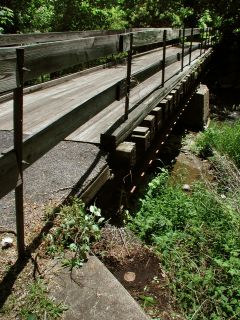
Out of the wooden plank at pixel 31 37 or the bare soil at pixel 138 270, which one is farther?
the wooden plank at pixel 31 37

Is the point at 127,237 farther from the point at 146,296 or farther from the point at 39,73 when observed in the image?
the point at 39,73

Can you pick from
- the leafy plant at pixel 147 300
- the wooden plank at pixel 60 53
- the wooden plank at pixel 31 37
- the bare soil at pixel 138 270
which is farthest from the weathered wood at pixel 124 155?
the wooden plank at pixel 31 37

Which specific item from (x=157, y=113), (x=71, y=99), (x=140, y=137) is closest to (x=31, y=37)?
(x=71, y=99)

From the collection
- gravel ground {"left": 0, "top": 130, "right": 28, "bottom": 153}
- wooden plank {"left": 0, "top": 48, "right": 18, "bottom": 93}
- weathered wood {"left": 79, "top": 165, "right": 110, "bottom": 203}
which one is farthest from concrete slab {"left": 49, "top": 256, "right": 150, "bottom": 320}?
gravel ground {"left": 0, "top": 130, "right": 28, "bottom": 153}

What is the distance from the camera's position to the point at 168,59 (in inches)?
285

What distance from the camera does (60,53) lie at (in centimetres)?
286

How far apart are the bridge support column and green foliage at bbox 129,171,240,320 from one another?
21.8 feet

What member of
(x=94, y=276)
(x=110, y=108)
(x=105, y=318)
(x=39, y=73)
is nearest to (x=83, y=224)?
(x=94, y=276)

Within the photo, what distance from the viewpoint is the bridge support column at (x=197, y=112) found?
42.5 ft

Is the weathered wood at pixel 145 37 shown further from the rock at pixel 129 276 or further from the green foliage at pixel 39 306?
the green foliage at pixel 39 306

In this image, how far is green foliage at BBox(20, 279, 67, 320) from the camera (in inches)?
93.6

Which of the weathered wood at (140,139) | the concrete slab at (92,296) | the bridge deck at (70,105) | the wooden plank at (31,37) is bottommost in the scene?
the concrete slab at (92,296)

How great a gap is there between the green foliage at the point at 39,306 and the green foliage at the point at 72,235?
32 cm

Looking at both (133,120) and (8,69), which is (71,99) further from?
(8,69)
